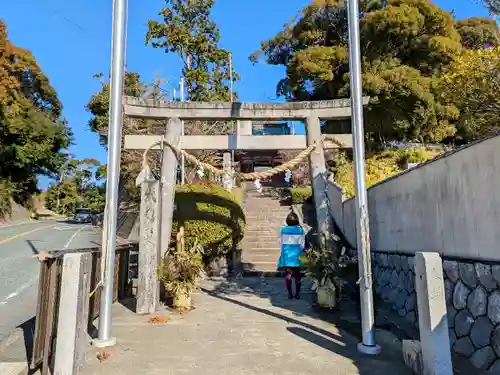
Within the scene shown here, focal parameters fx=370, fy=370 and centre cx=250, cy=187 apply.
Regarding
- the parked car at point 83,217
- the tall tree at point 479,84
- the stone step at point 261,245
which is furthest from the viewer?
the parked car at point 83,217

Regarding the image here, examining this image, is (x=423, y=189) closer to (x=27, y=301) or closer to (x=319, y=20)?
(x=27, y=301)

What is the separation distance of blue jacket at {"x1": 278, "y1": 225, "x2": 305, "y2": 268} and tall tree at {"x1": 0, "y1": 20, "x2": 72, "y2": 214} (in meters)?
25.2

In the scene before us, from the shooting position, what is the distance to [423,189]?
5.50 m

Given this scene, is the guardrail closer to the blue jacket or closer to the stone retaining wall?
the stone retaining wall

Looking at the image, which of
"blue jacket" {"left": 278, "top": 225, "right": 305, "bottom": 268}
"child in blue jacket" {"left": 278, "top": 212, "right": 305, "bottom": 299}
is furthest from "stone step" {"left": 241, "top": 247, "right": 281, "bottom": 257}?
"blue jacket" {"left": 278, "top": 225, "right": 305, "bottom": 268}

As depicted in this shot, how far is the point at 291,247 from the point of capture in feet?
25.4

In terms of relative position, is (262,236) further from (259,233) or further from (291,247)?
(291,247)

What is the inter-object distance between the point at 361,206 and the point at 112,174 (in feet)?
10.8

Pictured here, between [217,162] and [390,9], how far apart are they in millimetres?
12622

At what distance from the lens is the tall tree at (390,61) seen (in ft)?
63.9

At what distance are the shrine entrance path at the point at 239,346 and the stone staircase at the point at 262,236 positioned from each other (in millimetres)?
5030

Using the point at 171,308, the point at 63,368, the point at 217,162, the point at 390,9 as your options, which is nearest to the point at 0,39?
the point at 217,162

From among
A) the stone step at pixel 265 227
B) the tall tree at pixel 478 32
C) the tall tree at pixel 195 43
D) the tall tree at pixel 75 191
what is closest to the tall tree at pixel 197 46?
the tall tree at pixel 195 43

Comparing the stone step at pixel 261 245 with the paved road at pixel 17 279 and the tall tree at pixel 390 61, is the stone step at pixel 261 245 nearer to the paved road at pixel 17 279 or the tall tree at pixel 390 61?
the paved road at pixel 17 279
